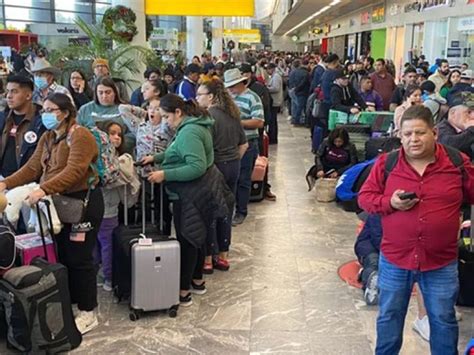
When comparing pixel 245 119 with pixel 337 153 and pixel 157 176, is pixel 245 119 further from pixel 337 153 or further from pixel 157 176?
pixel 157 176

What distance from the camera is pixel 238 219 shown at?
6.23 metres

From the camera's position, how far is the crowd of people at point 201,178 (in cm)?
284

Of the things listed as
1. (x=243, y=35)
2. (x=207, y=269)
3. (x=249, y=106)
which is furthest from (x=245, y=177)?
(x=243, y=35)

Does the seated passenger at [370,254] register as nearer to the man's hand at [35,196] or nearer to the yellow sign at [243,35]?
the man's hand at [35,196]

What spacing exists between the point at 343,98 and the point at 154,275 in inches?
200

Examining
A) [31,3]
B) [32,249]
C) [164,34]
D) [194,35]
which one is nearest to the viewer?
[32,249]

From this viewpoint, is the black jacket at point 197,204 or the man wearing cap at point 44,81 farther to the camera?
the man wearing cap at point 44,81

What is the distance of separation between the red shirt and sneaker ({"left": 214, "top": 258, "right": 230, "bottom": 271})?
2185 millimetres

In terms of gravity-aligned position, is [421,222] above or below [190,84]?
below

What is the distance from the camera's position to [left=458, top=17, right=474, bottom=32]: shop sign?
12234 mm

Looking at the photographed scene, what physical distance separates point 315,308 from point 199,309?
81cm

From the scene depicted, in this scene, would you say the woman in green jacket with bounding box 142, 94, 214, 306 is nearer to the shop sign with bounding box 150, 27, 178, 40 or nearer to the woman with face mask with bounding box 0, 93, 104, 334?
the woman with face mask with bounding box 0, 93, 104, 334

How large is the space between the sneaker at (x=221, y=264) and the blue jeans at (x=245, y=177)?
1.33 metres

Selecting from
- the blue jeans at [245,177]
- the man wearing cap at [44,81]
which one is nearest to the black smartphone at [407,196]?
the blue jeans at [245,177]
